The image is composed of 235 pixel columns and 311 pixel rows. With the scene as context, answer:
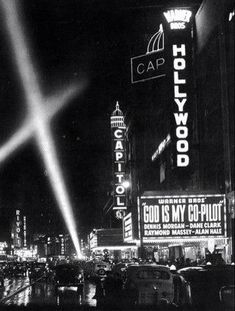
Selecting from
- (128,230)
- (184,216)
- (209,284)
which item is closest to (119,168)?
(128,230)

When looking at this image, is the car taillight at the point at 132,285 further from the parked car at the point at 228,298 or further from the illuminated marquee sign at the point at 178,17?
the illuminated marquee sign at the point at 178,17

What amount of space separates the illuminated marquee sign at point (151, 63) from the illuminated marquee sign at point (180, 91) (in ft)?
35.0

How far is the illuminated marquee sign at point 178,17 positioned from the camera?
4041 centimetres

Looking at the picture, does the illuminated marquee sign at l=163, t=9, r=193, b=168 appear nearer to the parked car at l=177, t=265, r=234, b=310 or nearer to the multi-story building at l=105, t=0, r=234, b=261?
the multi-story building at l=105, t=0, r=234, b=261

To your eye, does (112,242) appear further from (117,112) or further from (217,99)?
(217,99)

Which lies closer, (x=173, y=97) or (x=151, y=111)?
(x=173, y=97)

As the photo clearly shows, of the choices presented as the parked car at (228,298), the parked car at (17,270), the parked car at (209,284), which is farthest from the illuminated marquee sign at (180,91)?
the parked car at (17,270)

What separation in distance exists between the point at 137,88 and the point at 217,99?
5198 cm

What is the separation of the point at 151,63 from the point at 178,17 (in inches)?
413

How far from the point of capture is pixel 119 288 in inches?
803

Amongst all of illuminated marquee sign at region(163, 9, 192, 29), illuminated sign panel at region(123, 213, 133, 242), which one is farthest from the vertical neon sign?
illuminated marquee sign at region(163, 9, 192, 29)

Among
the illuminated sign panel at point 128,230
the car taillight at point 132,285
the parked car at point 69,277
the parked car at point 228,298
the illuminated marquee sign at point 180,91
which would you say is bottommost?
the parked car at point 69,277

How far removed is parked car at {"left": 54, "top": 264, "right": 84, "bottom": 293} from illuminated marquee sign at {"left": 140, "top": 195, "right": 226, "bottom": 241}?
13.2ft

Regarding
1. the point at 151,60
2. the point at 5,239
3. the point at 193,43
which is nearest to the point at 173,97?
the point at 193,43
